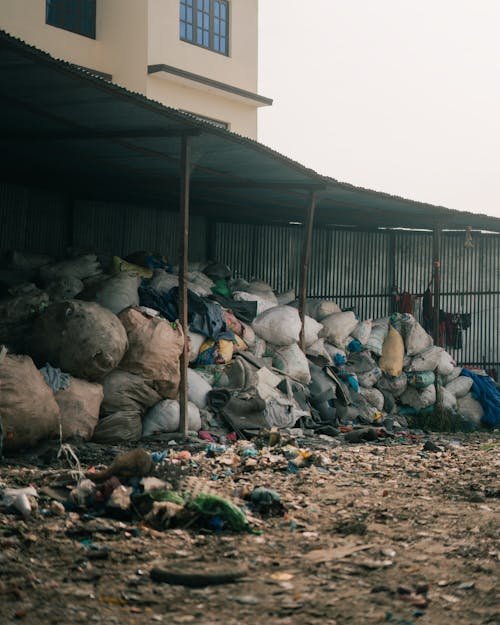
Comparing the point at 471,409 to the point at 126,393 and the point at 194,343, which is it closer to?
the point at 194,343

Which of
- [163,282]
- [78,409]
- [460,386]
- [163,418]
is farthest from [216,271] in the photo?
[78,409]

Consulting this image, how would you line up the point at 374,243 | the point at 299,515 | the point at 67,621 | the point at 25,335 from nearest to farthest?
the point at 67,621 → the point at 299,515 → the point at 25,335 → the point at 374,243

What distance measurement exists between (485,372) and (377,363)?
229cm

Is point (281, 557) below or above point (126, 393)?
below

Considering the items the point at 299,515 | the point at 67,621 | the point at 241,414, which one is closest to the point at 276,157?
the point at 241,414

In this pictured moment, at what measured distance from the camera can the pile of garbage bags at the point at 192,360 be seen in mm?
7379

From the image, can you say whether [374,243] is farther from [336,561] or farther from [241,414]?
[336,561]

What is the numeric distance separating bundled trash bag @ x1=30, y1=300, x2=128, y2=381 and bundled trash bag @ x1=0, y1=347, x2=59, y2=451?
0.55 meters

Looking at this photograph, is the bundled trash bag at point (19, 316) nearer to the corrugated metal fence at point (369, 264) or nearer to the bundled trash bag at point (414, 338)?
the corrugated metal fence at point (369, 264)

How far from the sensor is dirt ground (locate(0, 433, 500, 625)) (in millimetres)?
3648

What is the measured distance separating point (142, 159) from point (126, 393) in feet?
8.42

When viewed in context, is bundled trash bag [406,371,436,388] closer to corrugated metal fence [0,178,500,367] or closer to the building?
corrugated metal fence [0,178,500,367]

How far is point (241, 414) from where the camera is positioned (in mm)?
8812

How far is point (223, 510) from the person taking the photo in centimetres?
495
